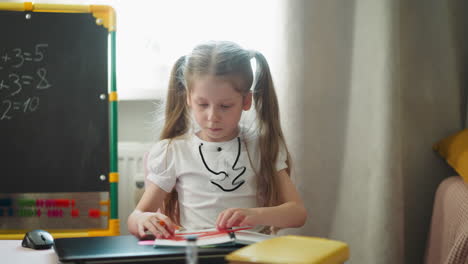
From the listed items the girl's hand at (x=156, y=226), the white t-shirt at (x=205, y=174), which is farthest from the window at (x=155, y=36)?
the girl's hand at (x=156, y=226)

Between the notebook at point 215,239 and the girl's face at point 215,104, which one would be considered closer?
the notebook at point 215,239

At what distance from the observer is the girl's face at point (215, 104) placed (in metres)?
1.21

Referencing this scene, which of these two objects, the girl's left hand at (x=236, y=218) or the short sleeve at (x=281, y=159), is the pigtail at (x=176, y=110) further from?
the girl's left hand at (x=236, y=218)

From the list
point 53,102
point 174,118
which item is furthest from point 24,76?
point 174,118

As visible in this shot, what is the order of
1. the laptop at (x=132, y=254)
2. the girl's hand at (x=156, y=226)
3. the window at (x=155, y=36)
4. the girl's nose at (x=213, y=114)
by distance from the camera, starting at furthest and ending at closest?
the window at (x=155, y=36) < the girl's nose at (x=213, y=114) < the girl's hand at (x=156, y=226) < the laptop at (x=132, y=254)

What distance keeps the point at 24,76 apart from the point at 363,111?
3.56 feet

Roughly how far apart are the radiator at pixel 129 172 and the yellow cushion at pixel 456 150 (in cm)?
100

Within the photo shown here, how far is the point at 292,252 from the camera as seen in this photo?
27.4 inches

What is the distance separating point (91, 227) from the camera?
1.75m

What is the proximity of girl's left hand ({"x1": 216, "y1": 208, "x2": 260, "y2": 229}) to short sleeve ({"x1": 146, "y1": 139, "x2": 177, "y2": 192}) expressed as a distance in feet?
0.96

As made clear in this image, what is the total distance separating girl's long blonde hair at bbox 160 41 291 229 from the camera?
1238 mm

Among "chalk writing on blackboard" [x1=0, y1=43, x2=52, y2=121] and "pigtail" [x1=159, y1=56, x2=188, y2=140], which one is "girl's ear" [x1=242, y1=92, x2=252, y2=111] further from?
"chalk writing on blackboard" [x1=0, y1=43, x2=52, y2=121]

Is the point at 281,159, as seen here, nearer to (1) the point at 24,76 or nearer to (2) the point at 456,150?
(2) the point at 456,150

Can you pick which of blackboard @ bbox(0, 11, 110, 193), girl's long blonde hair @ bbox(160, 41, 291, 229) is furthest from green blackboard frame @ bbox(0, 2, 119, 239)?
girl's long blonde hair @ bbox(160, 41, 291, 229)
